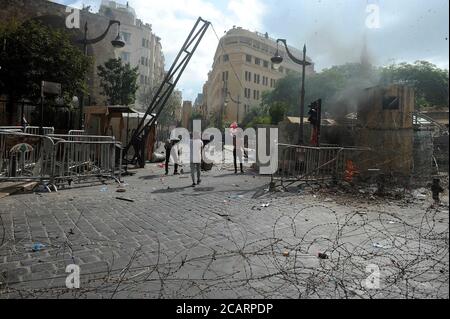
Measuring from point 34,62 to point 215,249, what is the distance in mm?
17392

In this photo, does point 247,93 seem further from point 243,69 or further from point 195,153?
point 195,153

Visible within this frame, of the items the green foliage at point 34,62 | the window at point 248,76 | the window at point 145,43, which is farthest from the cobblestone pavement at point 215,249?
the window at point 248,76

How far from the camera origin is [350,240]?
465cm

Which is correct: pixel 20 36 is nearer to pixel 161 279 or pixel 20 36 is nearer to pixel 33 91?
pixel 33 91

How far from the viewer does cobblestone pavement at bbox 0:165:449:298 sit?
3.02 m

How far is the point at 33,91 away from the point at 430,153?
18.3 metres

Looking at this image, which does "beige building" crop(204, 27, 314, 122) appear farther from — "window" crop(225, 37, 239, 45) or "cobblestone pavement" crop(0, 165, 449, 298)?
"cobblestone pavement" crop(0, 165, 449, 298)

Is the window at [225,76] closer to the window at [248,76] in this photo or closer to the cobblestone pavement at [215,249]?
the window at [248,76]

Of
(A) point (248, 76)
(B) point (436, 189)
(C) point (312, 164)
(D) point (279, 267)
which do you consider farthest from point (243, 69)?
(D) point (279, 267)

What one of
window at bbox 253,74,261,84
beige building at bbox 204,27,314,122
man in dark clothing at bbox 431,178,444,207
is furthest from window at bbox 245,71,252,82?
man in dark clothing at bbox 431,178,444,207

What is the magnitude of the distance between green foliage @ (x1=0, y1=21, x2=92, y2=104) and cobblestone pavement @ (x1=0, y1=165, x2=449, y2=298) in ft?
41.6

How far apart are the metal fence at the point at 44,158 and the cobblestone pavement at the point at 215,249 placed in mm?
885
